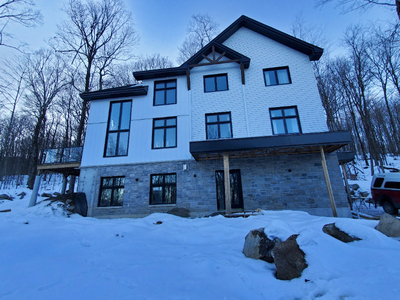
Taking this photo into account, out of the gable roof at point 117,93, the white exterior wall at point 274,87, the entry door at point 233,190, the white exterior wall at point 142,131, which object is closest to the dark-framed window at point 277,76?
the white exterior wall at point 274,87

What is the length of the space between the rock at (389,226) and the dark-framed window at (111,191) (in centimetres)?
1016

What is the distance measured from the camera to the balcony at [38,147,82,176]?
1059 centimetres

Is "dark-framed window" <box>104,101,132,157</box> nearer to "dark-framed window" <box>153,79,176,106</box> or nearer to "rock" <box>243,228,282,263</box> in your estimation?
"dark-framed window" <box>153,79,176,106</box>

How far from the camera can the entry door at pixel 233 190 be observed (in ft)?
30.6

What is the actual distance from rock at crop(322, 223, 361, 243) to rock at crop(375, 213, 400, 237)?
97 centimetres

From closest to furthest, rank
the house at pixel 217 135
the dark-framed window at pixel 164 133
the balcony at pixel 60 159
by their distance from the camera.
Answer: the house at pixel 217 135
the dark-framed window at pixel 164 133
the balcony at pixel 60 159

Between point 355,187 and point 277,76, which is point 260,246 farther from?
point 355,187

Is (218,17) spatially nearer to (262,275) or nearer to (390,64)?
(390,64)

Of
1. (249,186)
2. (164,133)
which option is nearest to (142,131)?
(164,133)

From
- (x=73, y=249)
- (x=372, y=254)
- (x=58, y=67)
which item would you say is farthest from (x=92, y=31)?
(x=372, y=254)

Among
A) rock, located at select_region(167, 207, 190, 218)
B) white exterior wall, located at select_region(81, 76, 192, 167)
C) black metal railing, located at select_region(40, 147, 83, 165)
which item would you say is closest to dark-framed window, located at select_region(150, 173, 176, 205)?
rock, located at select_region(167, 207, 190, 218)

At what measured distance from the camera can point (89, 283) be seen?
8.05ft

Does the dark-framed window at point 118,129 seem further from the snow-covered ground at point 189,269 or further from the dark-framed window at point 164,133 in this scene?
the snow-covered ground at point 189,269

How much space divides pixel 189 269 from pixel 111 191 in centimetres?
866
